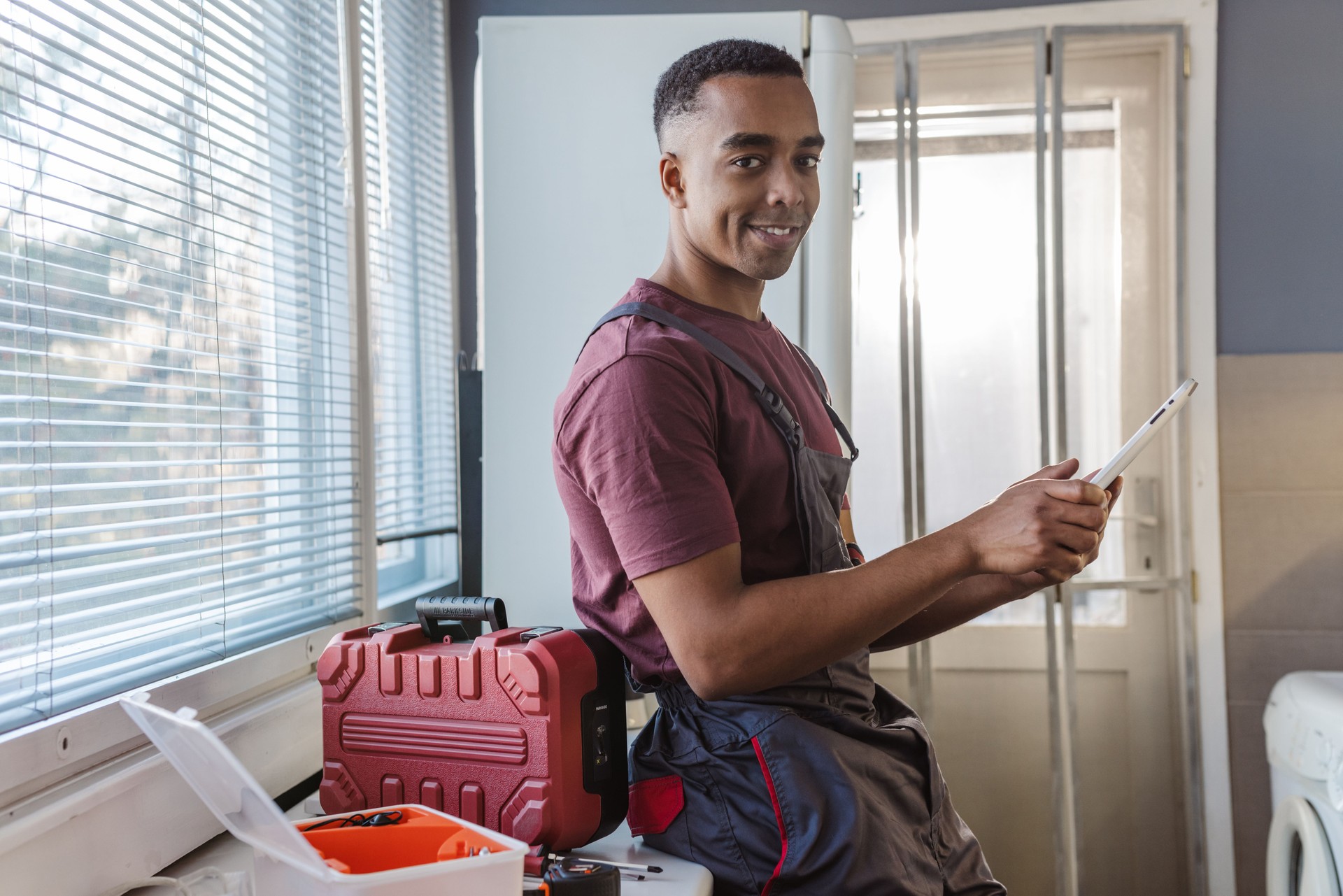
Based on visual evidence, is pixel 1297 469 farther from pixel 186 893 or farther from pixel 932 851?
pixel 186 893

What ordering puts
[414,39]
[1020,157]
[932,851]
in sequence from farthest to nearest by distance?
1. [1020,157]
2. [414,39]
3. [932,851]

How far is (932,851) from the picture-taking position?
1.08 meters

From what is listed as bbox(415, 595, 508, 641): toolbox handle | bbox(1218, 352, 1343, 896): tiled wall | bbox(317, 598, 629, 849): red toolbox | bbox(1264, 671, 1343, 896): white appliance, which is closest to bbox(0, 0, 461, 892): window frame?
bbox(317, 598, 629, 849): red toolbox

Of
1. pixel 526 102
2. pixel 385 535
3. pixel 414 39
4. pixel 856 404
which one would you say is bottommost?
pixel 385 535

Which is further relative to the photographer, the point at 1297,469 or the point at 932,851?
the point at 1297,469

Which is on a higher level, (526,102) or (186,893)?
(526,102)

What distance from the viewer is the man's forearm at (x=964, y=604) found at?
1247mm

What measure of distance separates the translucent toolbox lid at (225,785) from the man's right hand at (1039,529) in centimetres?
65

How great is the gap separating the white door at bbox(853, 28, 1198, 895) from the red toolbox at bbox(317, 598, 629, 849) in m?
1.46

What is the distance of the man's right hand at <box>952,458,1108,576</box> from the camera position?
967 mm

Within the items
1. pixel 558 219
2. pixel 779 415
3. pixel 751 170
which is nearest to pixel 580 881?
pixel 779 415

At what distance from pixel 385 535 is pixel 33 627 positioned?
105 cm

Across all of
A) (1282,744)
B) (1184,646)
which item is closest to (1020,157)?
(1184,646)

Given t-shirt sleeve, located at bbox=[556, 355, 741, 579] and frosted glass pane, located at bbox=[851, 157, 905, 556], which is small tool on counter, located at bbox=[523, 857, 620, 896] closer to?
t-shirt sleeve, located at bbox=[556, 355, 741, 579]
